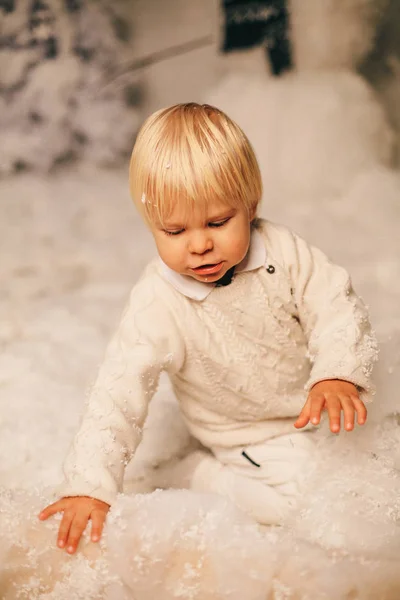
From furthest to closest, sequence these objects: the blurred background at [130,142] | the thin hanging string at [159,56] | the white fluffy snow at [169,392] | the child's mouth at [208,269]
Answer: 1. the thin hanging string at [159,56]
2. the blurred background at [130,142]
3. the child's mouth at [208,269]
4. the white fluffy snow at [169,392]

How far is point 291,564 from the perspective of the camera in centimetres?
66

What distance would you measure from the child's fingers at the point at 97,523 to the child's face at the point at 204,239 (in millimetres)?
275

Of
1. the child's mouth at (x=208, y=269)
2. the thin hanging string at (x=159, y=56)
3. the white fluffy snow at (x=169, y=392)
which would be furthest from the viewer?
the thin hanging string at (x=159, y=56)

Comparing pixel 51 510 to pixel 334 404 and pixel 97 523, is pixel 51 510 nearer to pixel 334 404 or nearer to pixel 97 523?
pixel 97 523

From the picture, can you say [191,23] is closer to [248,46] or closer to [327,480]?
[248,46]

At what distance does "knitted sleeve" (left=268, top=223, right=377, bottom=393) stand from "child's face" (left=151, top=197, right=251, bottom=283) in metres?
0.10

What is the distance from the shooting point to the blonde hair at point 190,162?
2.43 feet

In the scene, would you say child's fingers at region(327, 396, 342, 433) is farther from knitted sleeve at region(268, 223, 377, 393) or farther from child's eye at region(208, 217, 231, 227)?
child's eye at region(208, 217, 231, 227)

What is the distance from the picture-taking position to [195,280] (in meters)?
0.83

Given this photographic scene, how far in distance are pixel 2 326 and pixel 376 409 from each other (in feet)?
2.41

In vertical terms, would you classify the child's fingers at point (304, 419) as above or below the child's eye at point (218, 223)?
below

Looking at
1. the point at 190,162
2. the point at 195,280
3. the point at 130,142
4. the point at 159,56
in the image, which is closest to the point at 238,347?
the point at 195,280

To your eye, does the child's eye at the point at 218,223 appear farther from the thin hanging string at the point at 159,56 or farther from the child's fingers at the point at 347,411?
the thin hanging string at the point at 159,56

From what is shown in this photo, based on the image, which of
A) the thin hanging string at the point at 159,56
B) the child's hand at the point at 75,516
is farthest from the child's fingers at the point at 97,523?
the thin hanging string at the point at 159,56
